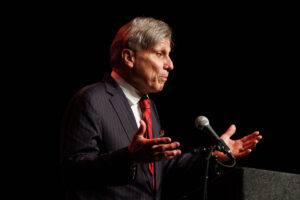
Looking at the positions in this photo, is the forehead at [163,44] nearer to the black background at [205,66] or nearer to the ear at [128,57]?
the ear at [128,57]

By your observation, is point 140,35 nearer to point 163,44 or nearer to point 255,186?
point 163,44

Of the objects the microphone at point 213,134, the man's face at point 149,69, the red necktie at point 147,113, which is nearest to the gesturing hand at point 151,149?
the microphone at point 213,134

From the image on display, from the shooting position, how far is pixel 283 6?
351cm

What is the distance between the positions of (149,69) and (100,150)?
613mm

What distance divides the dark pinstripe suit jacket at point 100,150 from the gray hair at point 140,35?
12.5 inches

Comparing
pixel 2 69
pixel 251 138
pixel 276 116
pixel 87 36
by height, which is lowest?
pixel 276 116

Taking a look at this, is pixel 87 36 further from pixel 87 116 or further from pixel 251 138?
pixel 251 138

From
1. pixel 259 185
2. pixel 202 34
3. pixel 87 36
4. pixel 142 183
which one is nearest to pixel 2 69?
pixel 87 36

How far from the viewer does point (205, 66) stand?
12.4ft

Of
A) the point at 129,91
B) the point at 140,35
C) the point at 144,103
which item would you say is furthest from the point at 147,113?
the point at 140,35

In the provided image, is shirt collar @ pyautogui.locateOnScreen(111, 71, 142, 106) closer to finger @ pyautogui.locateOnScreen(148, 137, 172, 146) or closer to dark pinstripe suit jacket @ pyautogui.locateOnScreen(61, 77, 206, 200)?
dark pinstripe suit jacket @ pyautogui.locateOnScreen(61, 77, 206, 200)

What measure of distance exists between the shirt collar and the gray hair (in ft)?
0.41

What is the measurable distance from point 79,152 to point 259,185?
37.4 inches

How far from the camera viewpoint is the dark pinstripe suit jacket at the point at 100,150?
5.27 feet
